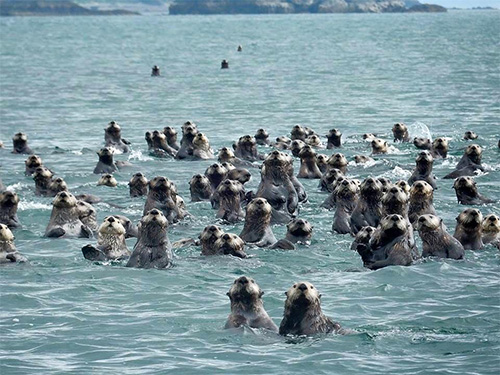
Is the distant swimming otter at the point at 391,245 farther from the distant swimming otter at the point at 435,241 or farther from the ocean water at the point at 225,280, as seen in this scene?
the distant swimming otter at the point at 435,241

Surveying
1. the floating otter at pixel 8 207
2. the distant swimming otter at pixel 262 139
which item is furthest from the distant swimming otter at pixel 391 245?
the distant swimming otter at pixel 262 139

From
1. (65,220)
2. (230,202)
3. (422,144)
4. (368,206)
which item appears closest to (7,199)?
(65,220)

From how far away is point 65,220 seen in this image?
28.1 m

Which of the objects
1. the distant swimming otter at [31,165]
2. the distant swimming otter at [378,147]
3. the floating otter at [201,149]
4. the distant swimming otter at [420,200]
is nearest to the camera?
the distant swimming otter at [420,200]

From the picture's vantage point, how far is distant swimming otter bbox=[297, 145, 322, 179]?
35375 millimetres

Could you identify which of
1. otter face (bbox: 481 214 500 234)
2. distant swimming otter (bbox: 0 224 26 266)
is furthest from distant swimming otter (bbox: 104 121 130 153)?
otter face (bbox: 481 214 500 234)

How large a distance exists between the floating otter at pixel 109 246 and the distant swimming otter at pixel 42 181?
26.9ft

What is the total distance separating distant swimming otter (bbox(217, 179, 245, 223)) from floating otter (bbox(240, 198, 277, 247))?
258 centimetres

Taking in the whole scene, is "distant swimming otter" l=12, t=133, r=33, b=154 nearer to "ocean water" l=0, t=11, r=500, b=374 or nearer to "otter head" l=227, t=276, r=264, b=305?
"ocean water" l=0, t=11, r=500, b=374

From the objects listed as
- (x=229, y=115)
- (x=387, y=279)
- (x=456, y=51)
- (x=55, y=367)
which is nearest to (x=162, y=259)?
(x=387, y=279)

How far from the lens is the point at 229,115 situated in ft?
197

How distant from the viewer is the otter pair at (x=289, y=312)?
1959 cm

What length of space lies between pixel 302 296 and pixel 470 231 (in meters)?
6.91

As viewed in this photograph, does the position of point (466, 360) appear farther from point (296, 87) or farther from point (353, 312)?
point (296, 87)
